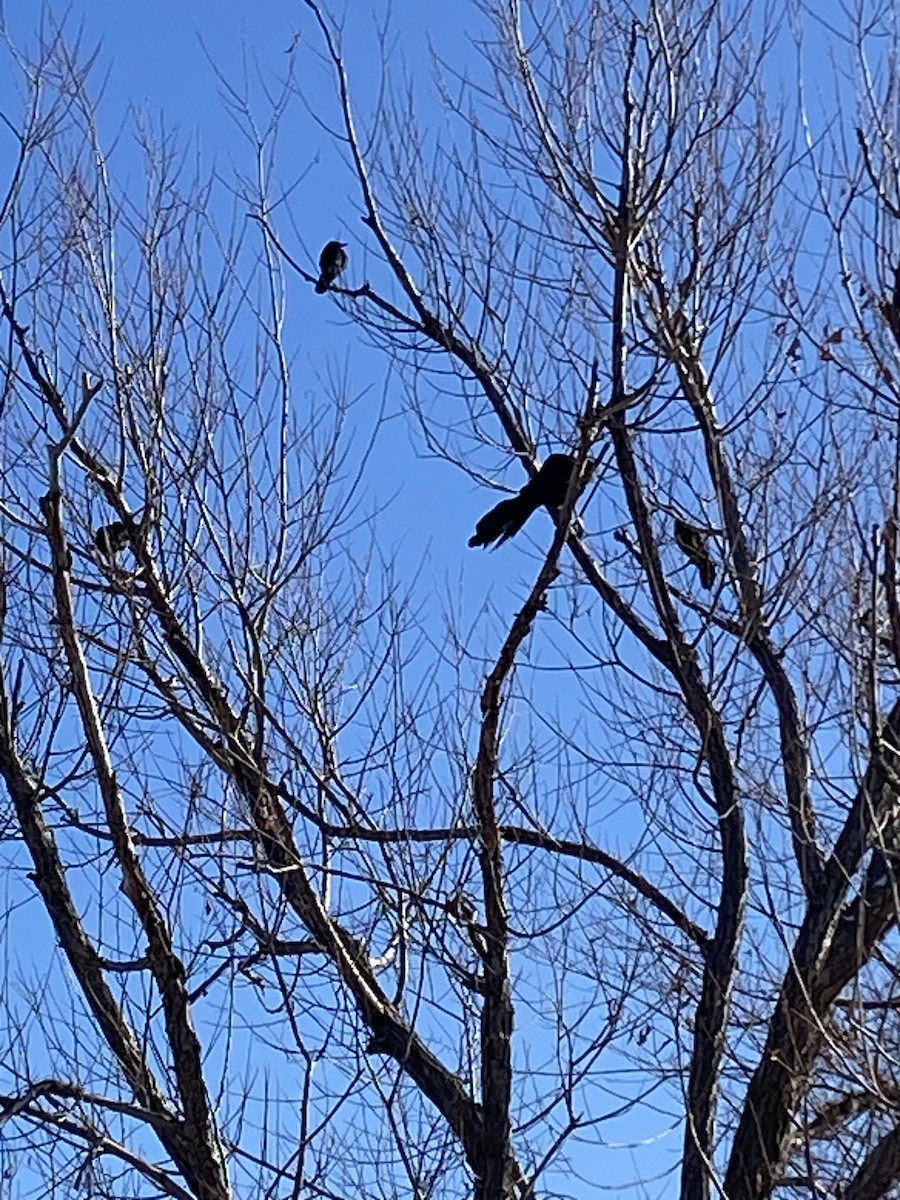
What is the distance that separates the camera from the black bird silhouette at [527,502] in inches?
226

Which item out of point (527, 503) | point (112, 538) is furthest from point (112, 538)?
point (527, 503)

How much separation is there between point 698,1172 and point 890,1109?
1163 millimetres

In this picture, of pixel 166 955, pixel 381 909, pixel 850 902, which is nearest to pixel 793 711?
pixel 850 902

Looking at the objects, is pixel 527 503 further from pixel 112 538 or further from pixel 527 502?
pixel 112 538

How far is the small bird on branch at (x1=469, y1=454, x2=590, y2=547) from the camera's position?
18.8ft

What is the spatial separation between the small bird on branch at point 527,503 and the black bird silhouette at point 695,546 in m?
0.64

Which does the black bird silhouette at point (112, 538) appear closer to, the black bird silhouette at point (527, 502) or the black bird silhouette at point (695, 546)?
the black bird silhouette at point (527, 502)

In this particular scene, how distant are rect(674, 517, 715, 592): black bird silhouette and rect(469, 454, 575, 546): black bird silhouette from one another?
64 cm

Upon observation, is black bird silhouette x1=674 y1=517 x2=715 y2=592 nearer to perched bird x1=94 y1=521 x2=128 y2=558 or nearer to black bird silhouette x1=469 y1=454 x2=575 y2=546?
black bird silhouette x1=469 y1=454 x2=575 y2=546

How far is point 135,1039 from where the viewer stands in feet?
17.4

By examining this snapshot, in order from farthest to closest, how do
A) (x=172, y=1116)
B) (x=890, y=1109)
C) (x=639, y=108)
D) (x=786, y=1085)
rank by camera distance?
(x=639, y=108), (x=786, y=1085), (x=172, y=1116), (x=890, y=1109)

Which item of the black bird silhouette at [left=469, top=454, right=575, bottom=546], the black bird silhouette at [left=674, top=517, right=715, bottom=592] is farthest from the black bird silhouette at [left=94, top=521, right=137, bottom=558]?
the black bird silhouette at [left=674, top=517, right=715, bottom=592]

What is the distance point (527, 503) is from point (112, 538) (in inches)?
50.2

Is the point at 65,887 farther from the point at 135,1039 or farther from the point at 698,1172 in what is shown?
the point at 698,1172
